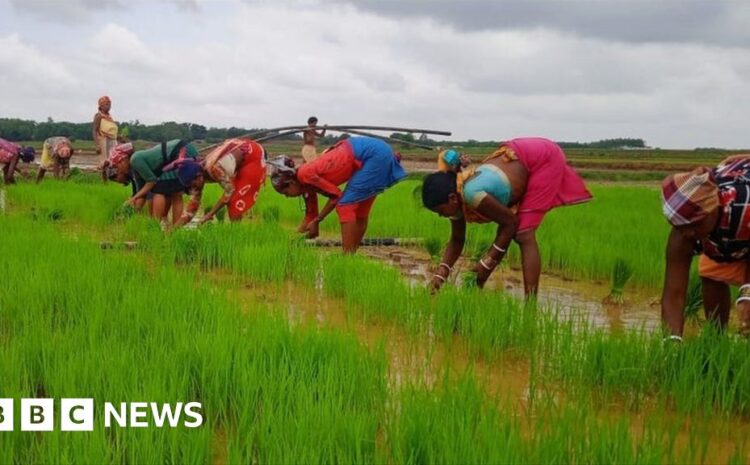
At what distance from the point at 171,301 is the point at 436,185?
152 cm

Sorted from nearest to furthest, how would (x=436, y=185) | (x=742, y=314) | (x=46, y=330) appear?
1. (x=742, y=314)
2. (x=46, y=330)
3. (x=436, y=185)

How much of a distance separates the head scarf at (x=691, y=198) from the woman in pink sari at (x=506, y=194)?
1258 millimetres

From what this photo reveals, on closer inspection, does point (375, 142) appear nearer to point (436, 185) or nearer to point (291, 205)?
point (436, 185)

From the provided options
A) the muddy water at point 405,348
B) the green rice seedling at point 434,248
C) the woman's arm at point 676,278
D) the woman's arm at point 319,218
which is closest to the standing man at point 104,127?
the woman's arm at point 319,218

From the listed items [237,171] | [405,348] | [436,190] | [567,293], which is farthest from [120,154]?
[405,348]

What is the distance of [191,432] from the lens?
6.36 ft

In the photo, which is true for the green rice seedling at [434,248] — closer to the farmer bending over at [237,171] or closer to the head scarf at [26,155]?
the farmer bending over at [237,171]

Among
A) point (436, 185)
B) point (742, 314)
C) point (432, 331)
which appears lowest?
point (432, 331)

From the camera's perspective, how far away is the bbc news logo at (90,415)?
2.00 m

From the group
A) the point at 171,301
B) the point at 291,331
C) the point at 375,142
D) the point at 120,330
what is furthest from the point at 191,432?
the point at 375,142

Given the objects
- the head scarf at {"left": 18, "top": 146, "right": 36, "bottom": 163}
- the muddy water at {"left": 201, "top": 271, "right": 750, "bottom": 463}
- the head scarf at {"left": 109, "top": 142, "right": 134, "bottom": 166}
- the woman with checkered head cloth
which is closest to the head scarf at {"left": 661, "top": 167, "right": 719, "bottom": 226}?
the woman with checkered head cloth

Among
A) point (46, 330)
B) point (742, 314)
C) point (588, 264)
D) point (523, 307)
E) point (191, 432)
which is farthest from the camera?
point (588, 264)

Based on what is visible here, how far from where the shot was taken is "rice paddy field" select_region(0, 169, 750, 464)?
190 centimetres

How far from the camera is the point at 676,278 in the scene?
265 cm
